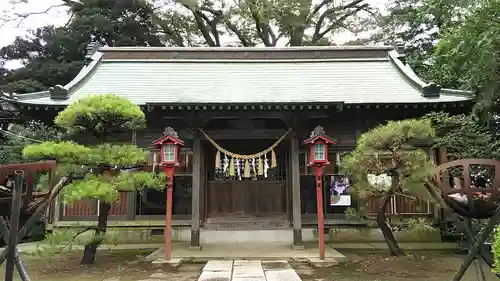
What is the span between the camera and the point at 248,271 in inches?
294

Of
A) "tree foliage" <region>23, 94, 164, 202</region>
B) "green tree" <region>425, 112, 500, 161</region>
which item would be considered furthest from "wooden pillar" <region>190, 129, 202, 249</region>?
"green tree" <region>425, 112, 500, 161</region>

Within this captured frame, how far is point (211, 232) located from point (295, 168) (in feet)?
9.72

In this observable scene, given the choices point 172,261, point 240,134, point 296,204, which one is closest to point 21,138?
point 240,134

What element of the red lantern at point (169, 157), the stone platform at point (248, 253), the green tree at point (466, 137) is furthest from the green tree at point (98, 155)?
the green tree at point (466, 137)

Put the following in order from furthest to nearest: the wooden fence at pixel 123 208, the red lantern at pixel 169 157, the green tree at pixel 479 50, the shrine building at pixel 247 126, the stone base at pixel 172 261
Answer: the wooden fence at pixel 123 208, the shrine building at pixel 247 126, the red lantern at pixel 169 157, the stone base at pixel 172 261, the green tree at pixel 479 50

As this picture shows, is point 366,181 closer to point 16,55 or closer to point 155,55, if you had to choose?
point 155,55

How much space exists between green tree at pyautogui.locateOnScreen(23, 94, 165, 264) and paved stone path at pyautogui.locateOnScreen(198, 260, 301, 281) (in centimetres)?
210

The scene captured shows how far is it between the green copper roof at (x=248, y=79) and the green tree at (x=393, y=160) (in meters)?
2.68

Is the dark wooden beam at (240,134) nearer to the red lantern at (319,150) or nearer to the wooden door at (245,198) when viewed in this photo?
the wooden door at (245,198)

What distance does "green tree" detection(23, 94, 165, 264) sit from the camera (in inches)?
290

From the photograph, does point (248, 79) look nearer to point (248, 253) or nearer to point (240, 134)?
point (240, 134)

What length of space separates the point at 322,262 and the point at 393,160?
260 cm

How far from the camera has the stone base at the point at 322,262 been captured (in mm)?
8380

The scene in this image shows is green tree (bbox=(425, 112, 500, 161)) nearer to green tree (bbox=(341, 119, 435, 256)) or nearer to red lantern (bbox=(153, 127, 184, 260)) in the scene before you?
green tree (bbox=(341, 119, 435, 256))
